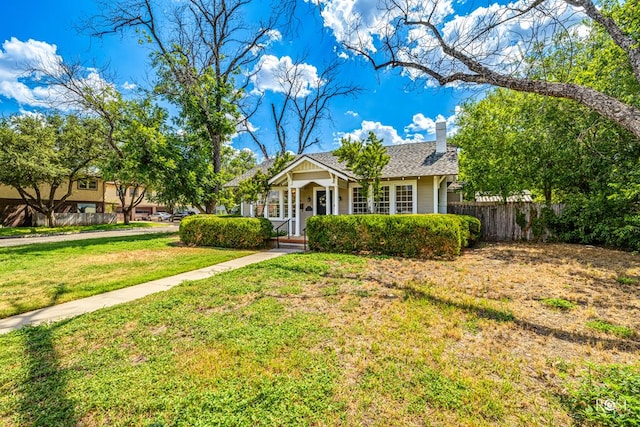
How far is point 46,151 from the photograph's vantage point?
20.8 meters

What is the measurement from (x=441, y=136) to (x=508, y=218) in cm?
525

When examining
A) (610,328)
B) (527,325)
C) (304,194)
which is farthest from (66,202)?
(610,328)

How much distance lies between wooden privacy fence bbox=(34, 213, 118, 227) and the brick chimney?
33.0 metres

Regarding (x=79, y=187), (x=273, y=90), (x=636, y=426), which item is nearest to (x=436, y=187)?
(x=636, y=426)

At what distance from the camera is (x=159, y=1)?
15.8m

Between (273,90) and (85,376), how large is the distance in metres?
27.7

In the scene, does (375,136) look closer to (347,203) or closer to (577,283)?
(347,203)

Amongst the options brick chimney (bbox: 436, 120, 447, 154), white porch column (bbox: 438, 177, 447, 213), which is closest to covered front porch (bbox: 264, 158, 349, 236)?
white porch column (bbox: 438, 177, 447, 213)

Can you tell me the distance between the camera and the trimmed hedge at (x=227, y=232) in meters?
11.5

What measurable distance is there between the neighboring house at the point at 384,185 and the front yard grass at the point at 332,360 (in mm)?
7701

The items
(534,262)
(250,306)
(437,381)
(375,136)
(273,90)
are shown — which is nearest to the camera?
(437,381)

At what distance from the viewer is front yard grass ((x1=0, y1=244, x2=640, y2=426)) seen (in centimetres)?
229

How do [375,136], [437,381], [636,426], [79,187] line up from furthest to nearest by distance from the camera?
[79,187], [375,136], [437,381], [636,426]

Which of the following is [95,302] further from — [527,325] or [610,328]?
[610,328]
